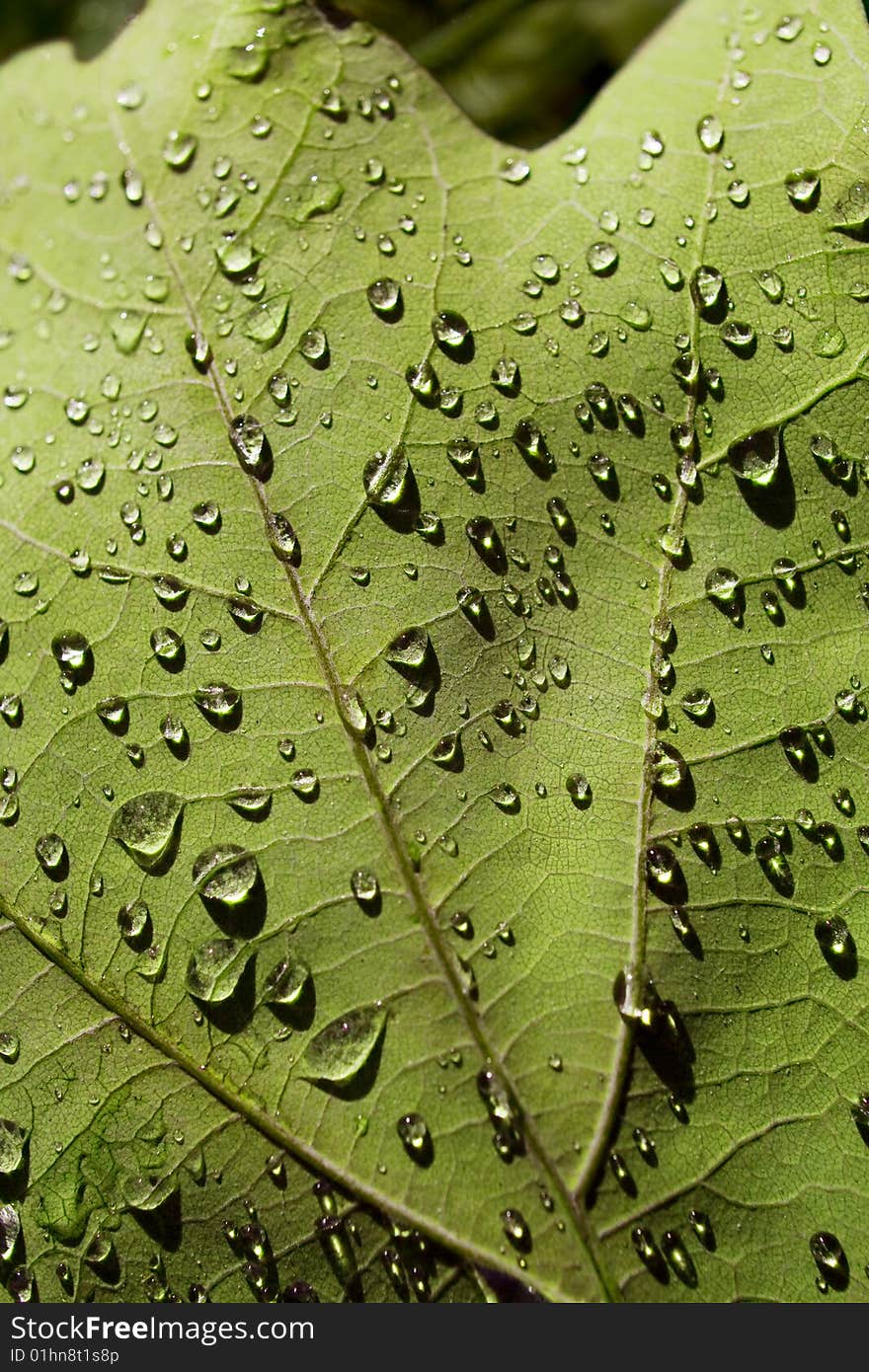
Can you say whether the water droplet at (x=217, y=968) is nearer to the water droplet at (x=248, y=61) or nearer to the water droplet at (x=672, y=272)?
the water droplet at (x=672, y=272)

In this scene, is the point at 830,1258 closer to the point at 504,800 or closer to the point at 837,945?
the point at 837,945

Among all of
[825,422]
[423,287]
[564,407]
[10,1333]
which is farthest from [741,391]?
[10,1333]

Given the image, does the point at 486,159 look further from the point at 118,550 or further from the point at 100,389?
the point at 118,550

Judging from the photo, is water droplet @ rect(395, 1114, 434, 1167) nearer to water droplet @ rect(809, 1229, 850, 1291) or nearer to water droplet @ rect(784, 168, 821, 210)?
water droplet @ rect(809, 1229, 850, 1291)

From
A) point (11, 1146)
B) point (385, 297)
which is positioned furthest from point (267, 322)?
point (11, 1146)

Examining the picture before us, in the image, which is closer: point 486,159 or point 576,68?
point 486,159

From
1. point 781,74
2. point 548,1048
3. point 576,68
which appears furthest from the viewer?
point 576,68

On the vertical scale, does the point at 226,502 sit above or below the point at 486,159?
below
